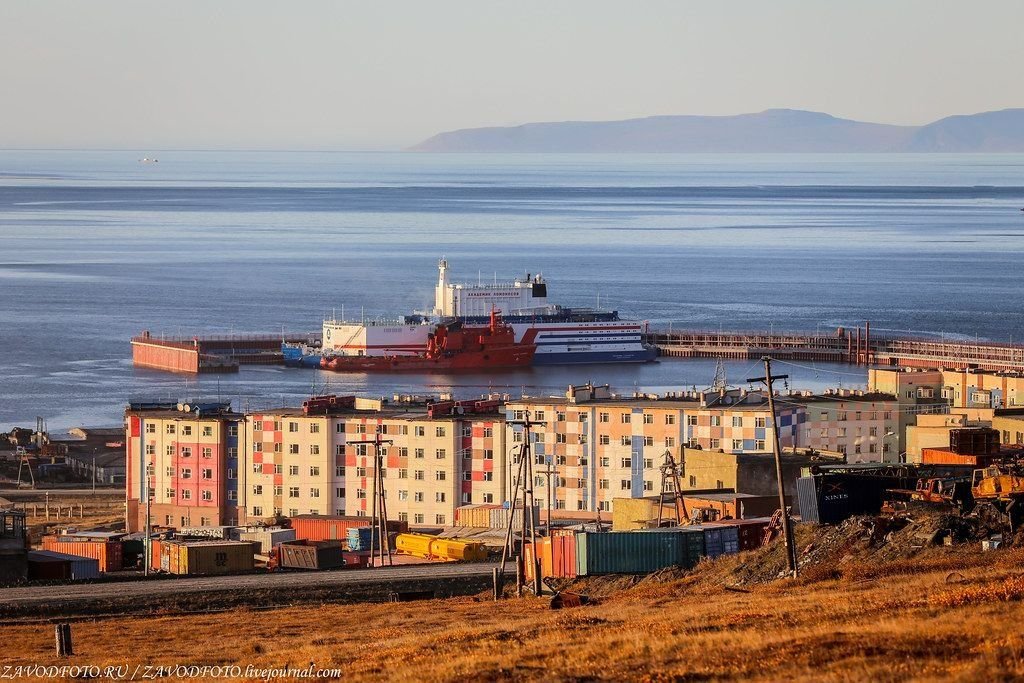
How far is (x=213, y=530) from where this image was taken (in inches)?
1378

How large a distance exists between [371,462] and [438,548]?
8.85 metres

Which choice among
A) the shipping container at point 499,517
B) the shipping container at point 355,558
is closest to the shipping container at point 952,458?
the shipping container at point 355,558

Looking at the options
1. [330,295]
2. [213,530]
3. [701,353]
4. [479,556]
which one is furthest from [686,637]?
[330,295]

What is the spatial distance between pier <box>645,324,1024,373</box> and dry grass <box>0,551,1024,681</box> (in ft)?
163

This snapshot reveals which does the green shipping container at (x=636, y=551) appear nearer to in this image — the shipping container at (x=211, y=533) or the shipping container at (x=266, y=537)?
the shipping container at (x=266, y=537)

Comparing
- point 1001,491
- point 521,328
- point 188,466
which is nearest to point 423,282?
point 521,328

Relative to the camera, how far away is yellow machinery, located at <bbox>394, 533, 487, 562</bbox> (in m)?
29.9

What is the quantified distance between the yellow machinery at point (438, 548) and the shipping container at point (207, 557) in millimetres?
2981

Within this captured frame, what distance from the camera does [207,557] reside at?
96.2 ft

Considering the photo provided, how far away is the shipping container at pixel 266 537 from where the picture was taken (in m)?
32.3

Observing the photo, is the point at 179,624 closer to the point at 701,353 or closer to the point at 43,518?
the point at 43,518

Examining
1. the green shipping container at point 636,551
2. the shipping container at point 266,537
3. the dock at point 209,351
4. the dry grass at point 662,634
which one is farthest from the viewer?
the dock at point 209,351

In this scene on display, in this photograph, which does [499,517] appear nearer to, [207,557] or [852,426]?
[207,557]

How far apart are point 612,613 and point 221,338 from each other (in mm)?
66113
